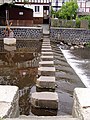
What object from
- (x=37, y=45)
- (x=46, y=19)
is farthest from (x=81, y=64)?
(x=46, y=19)

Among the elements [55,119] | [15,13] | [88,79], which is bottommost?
[88,79]

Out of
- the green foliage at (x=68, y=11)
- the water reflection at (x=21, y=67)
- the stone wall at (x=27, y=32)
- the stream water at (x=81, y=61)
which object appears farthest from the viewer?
the green foliage at (x=68, y=11)

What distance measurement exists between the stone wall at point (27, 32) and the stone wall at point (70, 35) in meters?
1.32

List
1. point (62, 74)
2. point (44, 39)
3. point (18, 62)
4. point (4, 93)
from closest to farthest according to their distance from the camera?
point (4, 93) < point (62, 74) < point (18, 62) < point (44, 39)

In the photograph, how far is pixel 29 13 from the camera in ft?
101

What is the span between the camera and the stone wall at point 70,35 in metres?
24.0

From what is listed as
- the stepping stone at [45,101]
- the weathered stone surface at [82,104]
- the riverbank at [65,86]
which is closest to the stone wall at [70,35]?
the riverbank at [65,86]

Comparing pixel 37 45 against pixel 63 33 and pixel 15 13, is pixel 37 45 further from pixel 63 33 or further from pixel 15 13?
pixel 15 13

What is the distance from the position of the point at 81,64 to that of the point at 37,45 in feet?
21.6

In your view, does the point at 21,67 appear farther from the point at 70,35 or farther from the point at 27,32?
the point at 70,35

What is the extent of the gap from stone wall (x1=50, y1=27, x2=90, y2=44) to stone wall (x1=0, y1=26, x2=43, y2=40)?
1.32 metres

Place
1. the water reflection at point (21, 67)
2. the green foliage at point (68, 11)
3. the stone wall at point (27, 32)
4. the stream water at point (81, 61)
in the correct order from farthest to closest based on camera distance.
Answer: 1. the green foliage at point (68, 11)
2. the stone wall at point (27, 32)
3. the stream water at point (81, 61)
4. the water reflection at point (21, 67)

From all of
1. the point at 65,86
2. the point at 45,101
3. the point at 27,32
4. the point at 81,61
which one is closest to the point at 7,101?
the point at 45,101

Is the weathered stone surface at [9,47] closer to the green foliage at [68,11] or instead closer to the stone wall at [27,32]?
the stone wall at [27,32]
